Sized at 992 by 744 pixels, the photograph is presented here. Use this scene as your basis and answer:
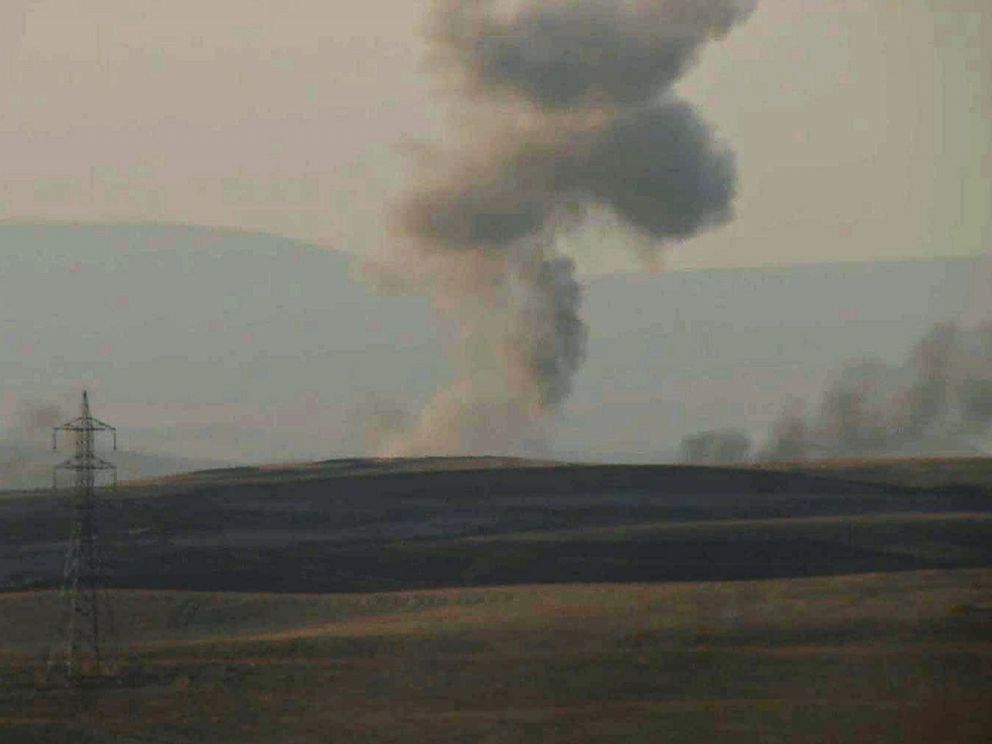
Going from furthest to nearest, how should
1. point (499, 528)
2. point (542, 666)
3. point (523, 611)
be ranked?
point (499, 528) < point (523, 611) < point (542, 666)

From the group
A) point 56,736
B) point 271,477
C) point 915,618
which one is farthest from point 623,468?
point 56,736

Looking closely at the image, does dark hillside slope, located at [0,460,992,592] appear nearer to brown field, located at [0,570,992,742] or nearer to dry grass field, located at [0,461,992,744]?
dry grass field, located at [0,461,992,744]

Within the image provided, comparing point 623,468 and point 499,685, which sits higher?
point 623,468

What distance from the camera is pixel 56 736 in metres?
57.0

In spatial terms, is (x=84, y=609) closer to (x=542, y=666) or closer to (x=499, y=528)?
(x=542, y=666)

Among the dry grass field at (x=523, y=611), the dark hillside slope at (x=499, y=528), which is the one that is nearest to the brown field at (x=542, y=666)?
the dry grass field at (x=523, y=611)

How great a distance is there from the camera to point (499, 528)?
111 metres

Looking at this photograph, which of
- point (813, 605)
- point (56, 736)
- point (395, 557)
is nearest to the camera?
point (56, 736)

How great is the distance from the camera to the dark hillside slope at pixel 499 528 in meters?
94.6

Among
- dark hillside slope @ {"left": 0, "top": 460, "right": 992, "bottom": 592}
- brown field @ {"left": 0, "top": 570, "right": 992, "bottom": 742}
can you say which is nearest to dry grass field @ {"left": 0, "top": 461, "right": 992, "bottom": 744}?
brown field @ {"left": 0, "top": 570, "right": 992, "bottom": 742}

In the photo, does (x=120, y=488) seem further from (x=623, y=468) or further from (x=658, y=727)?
(x=658, y=727)

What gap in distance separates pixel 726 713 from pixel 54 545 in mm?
51115

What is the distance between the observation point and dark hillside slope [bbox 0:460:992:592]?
94.6 metres

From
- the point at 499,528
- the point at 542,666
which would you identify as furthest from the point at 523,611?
the point at 499,528
